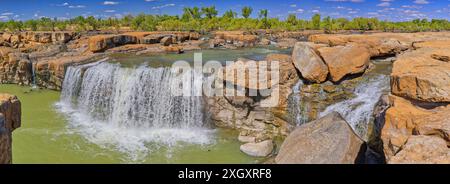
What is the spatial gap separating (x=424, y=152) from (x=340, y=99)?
21.6 ft

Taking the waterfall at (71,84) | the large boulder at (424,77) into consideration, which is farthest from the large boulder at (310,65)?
the waterfall at (71,84)

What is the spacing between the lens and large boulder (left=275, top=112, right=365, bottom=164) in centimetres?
616

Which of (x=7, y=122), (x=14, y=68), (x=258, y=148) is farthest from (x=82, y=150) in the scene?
(x=14, y=68)

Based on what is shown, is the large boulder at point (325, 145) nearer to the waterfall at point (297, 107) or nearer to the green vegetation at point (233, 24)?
the waterfall at point (297, 107)

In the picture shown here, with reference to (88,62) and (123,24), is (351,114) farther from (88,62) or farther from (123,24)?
(123,24)

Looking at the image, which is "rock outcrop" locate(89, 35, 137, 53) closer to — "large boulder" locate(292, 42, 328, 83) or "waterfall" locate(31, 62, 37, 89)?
"waterfall" locate(31, 62, 37, 89)

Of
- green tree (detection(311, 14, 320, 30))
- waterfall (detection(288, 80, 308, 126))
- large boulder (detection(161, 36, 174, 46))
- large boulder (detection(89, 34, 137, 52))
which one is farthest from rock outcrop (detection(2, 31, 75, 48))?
green tree (detection(311, 14, 320, 30))

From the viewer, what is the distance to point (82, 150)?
11617mm

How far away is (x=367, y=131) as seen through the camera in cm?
1046

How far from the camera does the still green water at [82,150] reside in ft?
35.6

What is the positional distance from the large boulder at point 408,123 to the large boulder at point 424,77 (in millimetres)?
215

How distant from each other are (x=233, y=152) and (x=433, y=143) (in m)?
6.88
